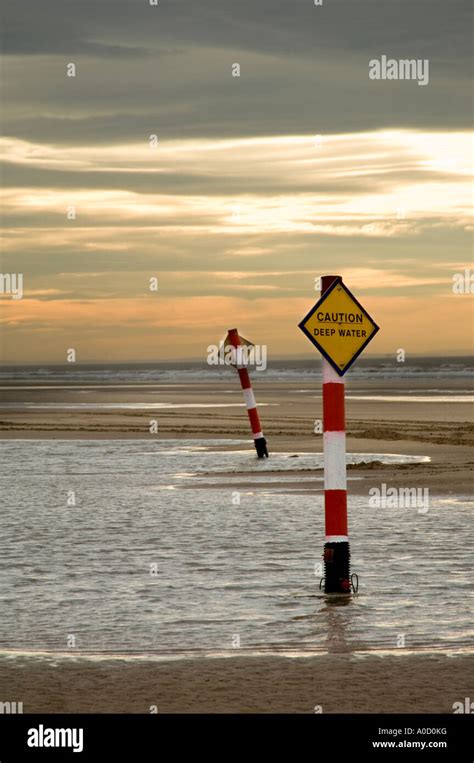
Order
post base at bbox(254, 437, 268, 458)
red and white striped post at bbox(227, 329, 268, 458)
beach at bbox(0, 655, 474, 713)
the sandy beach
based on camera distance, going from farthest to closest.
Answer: post base at bbox(254, 437, 268, 458)
red and white striped post at bbox(227, 329, 268, 458)
the sandy beach
beach at bbox(0, 655, 474, 713)

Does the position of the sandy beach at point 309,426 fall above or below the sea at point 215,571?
above

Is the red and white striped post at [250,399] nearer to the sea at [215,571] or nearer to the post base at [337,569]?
the sea at [215,571]

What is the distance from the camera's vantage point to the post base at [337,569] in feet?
32.8

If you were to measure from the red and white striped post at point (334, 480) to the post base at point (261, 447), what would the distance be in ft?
40.1

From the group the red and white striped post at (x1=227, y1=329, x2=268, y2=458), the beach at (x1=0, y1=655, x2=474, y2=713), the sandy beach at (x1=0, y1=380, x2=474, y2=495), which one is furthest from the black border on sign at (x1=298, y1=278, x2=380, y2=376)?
the red and white striped post at (x1=227, y1=329, x2=268, y2=458)

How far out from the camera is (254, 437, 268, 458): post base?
22500 mm

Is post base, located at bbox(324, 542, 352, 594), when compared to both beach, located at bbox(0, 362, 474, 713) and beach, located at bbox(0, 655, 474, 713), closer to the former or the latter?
beach, located at bbox(0, 362, 474, 713)

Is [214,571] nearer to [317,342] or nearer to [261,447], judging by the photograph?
[317,342]

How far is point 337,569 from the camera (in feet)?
32.9

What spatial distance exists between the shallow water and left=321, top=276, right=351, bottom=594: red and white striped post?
30 cm

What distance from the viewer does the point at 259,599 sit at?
9.77 meters

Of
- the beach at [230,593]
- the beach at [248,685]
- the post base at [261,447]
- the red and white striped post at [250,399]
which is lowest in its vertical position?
the beach at [248,685]

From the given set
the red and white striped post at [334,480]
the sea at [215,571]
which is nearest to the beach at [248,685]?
the sea at [215,571]

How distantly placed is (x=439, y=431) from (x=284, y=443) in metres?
4.78
